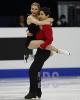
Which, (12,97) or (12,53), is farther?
(12,53)

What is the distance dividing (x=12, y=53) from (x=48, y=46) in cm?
448

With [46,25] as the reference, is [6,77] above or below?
below

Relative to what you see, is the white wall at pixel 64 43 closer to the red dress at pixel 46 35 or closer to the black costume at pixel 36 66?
the black costume at pixel 36 66

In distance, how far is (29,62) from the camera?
38.4 feet

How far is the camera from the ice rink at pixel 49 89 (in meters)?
7.76

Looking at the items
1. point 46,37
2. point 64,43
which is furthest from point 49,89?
point 64,43

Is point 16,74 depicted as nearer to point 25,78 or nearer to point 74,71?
point 25,78

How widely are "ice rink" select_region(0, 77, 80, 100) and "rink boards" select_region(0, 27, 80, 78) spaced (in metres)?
0.47

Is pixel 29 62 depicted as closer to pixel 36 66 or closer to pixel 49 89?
pixel 49 89

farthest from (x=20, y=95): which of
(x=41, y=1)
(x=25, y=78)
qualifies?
(x=41, y=1)

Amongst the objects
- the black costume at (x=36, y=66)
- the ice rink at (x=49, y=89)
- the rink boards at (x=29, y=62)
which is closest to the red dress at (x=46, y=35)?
the black costume at (x=36, y=66)

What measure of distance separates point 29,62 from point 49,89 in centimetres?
279

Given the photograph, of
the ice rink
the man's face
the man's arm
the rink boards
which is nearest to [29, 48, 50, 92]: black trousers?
the man's arm

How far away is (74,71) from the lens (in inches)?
468
